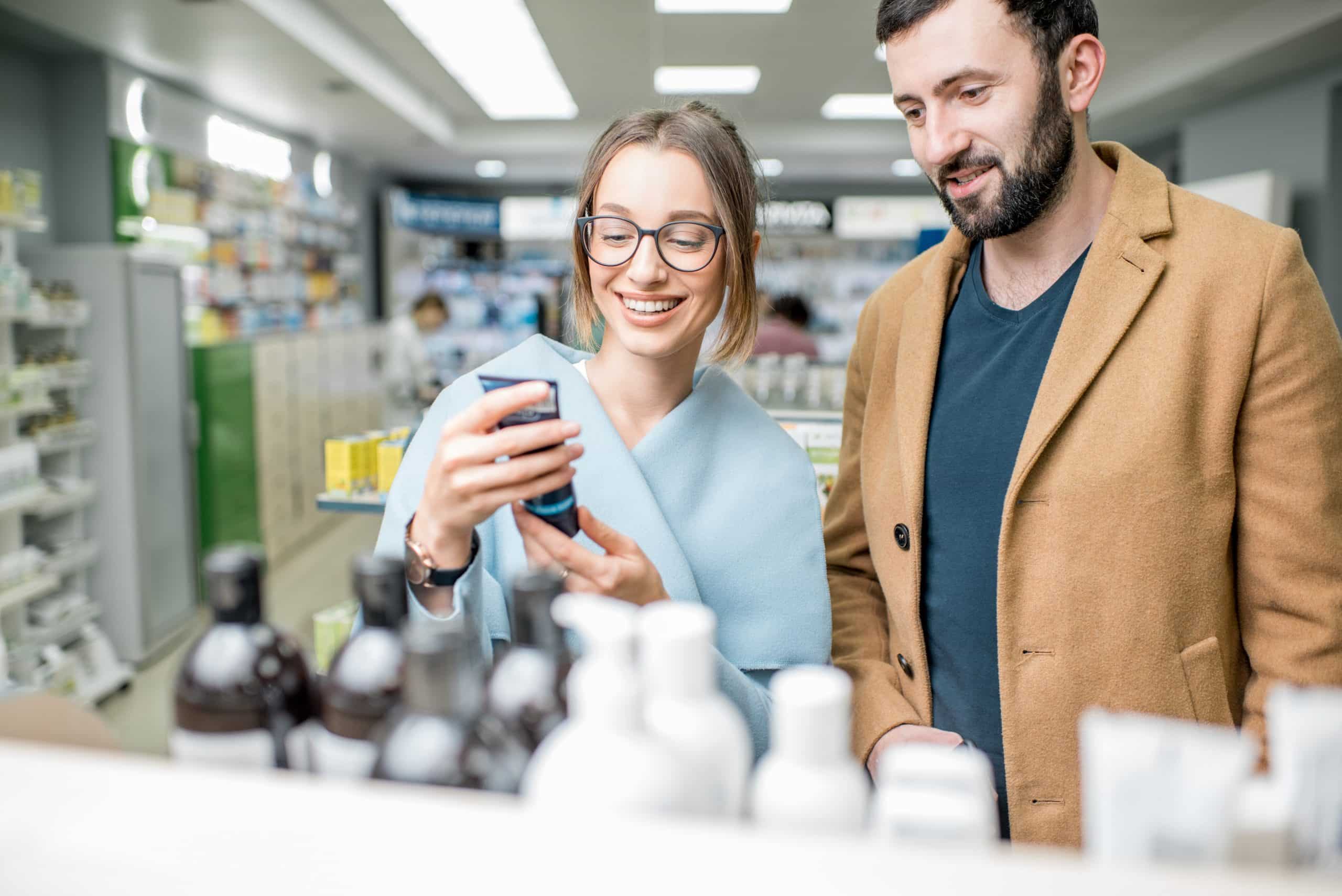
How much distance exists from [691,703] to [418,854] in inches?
7.8

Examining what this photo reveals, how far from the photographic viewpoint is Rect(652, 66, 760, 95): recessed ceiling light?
26.0ft

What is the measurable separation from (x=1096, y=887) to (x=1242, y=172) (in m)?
9.30

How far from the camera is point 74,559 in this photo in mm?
4918

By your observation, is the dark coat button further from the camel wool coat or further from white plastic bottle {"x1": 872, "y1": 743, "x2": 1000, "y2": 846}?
white plastic bottle {"x1": 872, "y1": 743, "x2": 1000, "y2": 846}

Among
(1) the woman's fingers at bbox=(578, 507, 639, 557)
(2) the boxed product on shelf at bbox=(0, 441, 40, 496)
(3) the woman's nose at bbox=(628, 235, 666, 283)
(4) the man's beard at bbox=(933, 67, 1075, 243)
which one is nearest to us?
(1) the woman's fingers at bbox=(578, 507, 639, 557)

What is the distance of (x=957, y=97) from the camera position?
1.46 metres

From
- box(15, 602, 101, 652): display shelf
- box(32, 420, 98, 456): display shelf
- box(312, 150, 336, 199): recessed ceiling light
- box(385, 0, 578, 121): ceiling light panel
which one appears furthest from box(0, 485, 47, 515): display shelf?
box(312, 150, 336, 199): recessed ceiling light

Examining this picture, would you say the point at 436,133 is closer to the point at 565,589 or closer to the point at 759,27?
the point at 759,27

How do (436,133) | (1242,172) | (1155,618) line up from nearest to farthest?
(1155,618) → (1242,172) → (436,133)

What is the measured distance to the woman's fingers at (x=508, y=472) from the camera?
100 centimetres

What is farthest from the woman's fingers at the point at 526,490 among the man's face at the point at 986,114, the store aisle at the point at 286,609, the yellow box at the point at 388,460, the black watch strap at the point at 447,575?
the yellow box at the point at 388,460

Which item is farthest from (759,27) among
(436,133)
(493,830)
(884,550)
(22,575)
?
(493,830)

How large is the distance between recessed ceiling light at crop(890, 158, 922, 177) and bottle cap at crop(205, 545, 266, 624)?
1177 cm

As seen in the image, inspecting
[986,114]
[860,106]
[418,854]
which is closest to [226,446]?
[986,114]
